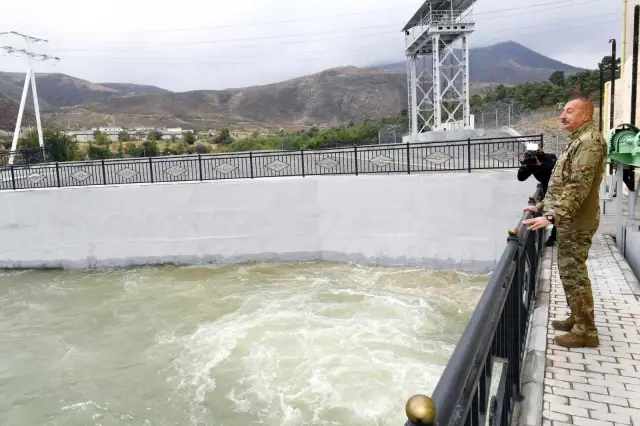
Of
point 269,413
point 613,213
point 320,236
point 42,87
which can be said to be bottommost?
point 269,413

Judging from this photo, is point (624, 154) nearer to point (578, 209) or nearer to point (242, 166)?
point (578, 209)

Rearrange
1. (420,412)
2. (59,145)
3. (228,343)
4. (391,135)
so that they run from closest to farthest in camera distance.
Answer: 1. (420,412)
2. (228,343)
3. (391,135)
4. (59,145)

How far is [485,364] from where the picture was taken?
217 centimetres

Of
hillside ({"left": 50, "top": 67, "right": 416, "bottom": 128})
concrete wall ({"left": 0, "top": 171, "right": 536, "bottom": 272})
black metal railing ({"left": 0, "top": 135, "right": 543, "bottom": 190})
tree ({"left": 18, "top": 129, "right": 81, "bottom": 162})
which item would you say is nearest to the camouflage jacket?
concrete wall ({"left": 0, "top": 171, "right": 536, "bottom": 272})

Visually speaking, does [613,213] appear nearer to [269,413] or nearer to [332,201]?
[332,201]

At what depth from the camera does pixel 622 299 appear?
5.18 m

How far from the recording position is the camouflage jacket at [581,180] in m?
3.53

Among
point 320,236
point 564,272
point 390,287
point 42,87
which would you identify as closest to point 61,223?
point 320,236

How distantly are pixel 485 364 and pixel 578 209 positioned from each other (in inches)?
81.3

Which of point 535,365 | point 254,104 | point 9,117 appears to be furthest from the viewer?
point 254,104

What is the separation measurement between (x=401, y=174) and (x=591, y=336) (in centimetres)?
961

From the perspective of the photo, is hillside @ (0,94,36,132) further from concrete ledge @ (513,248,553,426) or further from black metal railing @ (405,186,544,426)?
black metal railing @ (405,186,544,426)

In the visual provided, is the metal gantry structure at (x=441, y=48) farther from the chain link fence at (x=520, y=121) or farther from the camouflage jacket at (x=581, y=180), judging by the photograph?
the camouflage jacket at (x=581, y=180)

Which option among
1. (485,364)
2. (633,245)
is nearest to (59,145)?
(633,245)
